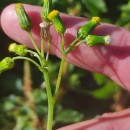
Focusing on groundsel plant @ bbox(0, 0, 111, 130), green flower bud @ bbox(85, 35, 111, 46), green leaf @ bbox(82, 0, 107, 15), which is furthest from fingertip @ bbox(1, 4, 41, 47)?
green leaf @ bbox(82, 0, 107, 15)

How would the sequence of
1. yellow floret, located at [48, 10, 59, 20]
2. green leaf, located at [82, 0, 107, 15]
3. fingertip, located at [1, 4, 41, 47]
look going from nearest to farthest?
yellow floret, located at [48, 10, 59, 20] → fingertip, located at [1, 4, 41, 47] → green leaf, located at [82, 0, 107, 15]

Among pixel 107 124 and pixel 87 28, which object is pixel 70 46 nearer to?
pixel 87 28

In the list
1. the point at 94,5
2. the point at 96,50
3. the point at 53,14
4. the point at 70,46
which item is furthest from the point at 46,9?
the point at 94,5

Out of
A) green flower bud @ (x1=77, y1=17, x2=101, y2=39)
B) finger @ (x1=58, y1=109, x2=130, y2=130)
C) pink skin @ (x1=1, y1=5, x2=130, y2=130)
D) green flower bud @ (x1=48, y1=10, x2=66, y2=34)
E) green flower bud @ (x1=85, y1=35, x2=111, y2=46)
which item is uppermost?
green flower bud @ (x1=48, y1=10, x2=66, y2=34)

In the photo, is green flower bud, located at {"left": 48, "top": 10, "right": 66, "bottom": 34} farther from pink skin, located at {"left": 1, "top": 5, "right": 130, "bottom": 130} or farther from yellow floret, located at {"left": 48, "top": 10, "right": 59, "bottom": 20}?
Result: pink skin, located at {"left": 1, "top": 5, "right": 130, "bottom": 130}

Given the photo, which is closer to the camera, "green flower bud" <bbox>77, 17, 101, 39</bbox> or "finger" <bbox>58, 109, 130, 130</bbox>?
"green flower bud" <bbox>77, 17, 101, 39</bbox>

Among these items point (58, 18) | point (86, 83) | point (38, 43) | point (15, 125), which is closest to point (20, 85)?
point (15, 125)

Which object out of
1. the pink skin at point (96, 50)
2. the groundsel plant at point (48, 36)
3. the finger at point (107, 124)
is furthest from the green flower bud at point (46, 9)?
the finger at point (107, 124)
